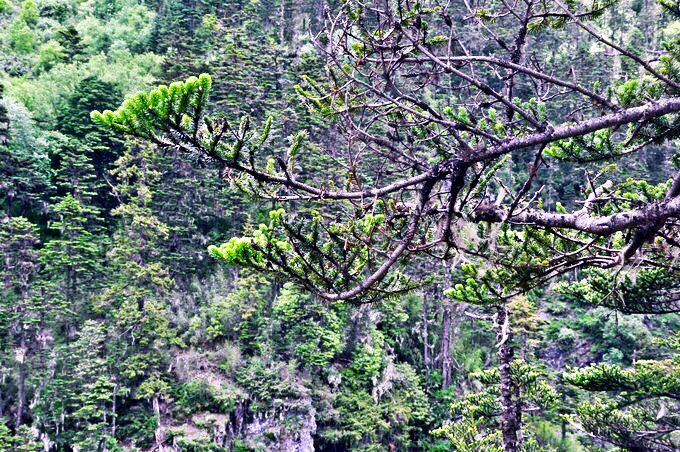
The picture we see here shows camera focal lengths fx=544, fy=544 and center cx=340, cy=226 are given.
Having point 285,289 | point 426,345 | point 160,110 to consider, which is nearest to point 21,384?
point 285,289

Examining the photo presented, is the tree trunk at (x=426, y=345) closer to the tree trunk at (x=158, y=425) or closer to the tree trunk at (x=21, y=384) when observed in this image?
the tree trunk at (x=158, y=425)

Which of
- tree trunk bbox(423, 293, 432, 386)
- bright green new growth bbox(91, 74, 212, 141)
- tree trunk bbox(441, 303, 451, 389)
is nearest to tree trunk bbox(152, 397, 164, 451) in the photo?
tree trunk bbox(423, 293, 432, 386)

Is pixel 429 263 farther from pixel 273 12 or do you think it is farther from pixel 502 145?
pixel 273 12

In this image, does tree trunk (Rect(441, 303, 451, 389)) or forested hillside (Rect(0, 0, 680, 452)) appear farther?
tree trunk (Rect(441, 303, 451, 389))

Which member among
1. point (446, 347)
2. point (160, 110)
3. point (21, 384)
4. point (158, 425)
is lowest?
point (158, 425)

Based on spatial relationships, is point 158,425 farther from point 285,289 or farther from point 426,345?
point 426,345

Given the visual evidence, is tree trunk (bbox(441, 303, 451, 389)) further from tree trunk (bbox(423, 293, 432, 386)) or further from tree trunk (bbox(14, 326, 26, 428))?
tree trunk (bbox(14, 326, 26, 428))

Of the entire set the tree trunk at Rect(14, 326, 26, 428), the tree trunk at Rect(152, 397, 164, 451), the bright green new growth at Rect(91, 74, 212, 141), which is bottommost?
the tree trunk at Rect(152, 397, 164, 451)

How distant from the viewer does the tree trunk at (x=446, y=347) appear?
24.2 meters

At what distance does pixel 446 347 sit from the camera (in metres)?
24.6

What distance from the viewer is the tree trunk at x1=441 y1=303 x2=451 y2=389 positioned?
2423 centimetres

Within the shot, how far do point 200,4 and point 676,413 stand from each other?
120ft

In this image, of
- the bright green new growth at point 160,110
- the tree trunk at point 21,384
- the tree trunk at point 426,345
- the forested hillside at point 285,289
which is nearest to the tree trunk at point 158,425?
the forested hillside at point 285,289

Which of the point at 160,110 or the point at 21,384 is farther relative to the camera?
the point at 21,384
